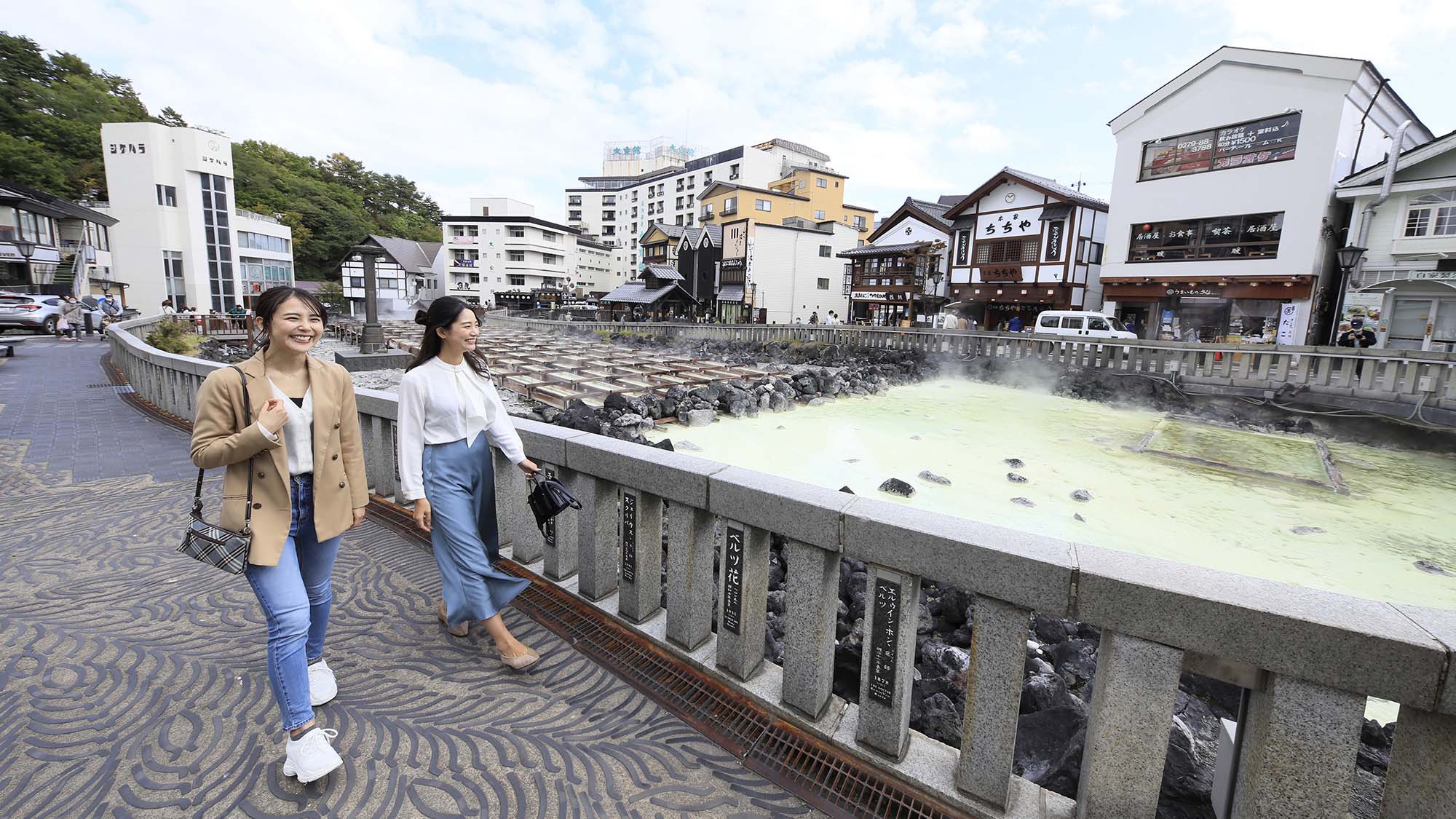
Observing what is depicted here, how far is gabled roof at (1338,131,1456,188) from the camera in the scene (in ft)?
58.6

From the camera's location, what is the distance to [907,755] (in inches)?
103

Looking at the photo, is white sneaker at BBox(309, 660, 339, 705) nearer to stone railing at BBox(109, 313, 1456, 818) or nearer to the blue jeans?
the blue jeans

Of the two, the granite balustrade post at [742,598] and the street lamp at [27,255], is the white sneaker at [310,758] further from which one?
the street lamp at [27,255]

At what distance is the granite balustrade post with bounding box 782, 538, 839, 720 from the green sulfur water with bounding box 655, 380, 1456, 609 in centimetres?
339

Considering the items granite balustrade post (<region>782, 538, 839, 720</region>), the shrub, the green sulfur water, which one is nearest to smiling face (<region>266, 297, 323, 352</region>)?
granite balustrade post (<region>782, 538, 839, 720</region>)

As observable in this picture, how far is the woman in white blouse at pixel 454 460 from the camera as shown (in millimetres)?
3047

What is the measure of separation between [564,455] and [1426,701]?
3.65m

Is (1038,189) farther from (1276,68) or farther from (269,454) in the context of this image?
(269,454)

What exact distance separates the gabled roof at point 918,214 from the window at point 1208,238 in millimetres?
10128

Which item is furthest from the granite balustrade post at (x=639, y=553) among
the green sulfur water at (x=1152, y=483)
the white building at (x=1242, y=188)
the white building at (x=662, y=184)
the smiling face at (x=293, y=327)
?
the white building at (x=662, y=184)

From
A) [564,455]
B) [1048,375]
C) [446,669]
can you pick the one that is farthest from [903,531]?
[1048,375]

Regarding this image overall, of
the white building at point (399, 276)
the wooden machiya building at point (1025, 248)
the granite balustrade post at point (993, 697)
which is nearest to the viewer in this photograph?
the granite balustrade post at point (993, 697)

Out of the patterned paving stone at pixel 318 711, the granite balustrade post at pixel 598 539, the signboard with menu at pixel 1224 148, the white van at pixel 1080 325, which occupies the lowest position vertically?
the patterned paving stone at pixel 318 711

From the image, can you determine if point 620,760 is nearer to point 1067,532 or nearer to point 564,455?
point 564,455
